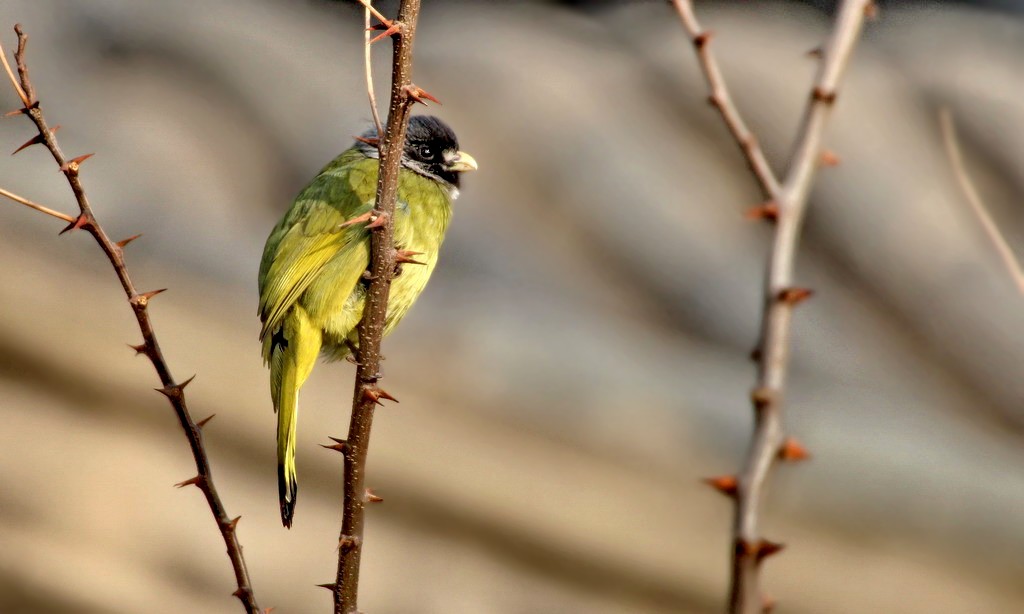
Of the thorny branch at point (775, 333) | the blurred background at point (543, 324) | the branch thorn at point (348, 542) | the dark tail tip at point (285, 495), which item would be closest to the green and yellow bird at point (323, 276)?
the dark tail tip at point (285, 495)

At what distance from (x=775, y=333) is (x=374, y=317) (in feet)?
3.82

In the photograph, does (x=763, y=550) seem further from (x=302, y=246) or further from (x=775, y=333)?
(x=302, y=246)

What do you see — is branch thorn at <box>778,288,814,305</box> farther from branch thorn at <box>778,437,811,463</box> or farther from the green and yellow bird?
the green and yellow bird

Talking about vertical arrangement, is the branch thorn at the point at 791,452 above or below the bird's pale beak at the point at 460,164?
below

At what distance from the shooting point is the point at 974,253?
22.4 ft

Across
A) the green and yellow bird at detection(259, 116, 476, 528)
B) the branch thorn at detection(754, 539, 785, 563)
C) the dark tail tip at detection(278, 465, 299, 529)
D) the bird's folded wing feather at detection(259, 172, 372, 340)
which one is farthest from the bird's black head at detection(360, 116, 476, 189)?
the branch thorn at detection(754, 539, 785, 563)

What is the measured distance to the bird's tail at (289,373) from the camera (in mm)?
3281

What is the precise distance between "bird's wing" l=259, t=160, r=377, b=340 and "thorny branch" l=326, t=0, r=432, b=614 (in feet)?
4.00

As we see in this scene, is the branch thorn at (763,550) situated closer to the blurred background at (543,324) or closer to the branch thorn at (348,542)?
the branch thorn at (348,542)

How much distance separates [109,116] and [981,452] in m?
5.52

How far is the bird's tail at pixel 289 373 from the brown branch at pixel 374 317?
1.10 meters

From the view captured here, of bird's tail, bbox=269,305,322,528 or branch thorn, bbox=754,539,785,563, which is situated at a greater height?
bird's tail, bbox=269,305,322,528

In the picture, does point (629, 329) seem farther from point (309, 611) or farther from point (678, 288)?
point (309, 611)

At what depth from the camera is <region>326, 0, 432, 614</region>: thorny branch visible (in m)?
1.98
